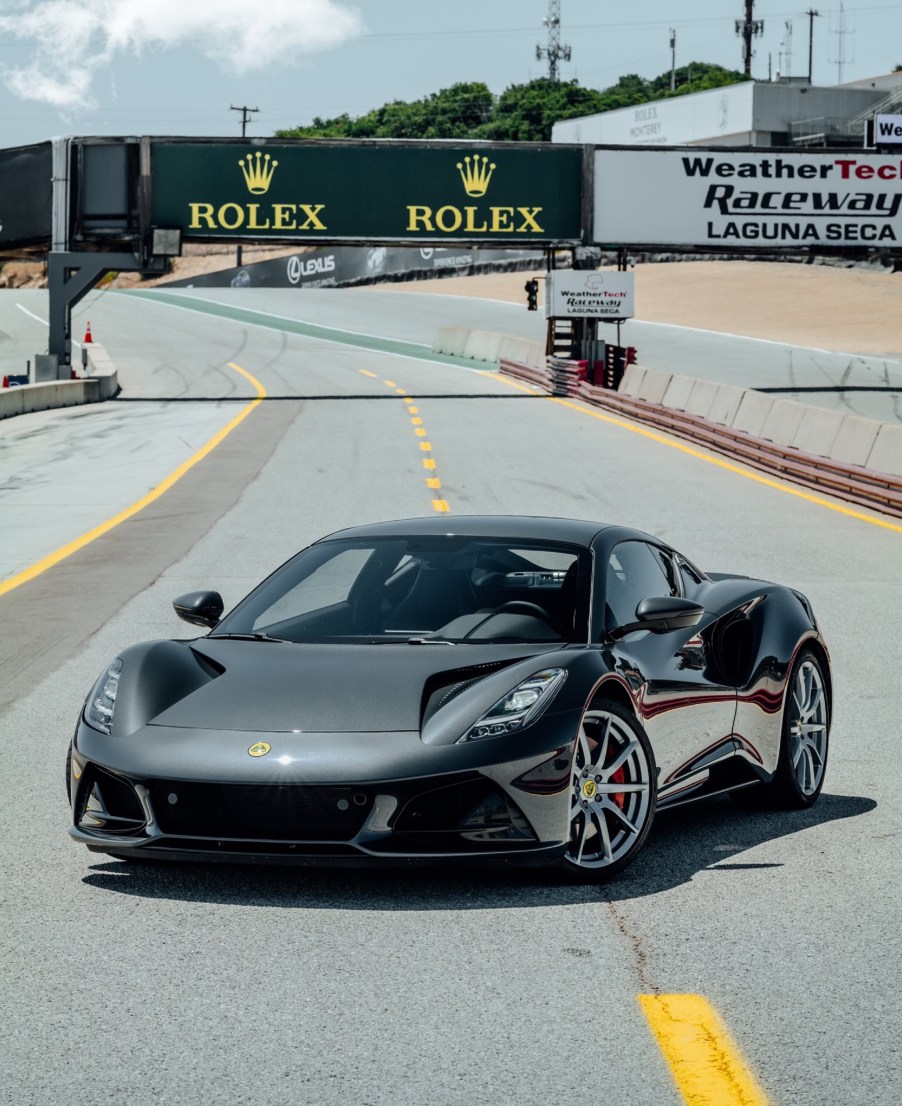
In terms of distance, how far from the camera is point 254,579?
15.3 metres

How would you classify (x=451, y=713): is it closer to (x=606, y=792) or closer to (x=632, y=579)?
(x=606, y=792)

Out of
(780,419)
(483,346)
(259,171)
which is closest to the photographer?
(780,419)

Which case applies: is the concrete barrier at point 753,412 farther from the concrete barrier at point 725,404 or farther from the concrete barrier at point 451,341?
the concrete barrier at point 451,341

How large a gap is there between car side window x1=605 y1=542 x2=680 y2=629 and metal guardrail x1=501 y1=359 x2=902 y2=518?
568 inches

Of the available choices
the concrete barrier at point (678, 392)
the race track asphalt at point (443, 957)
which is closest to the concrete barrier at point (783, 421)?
the concrete barrier at point (678, 392)

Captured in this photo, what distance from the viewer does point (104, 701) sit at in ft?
20.4

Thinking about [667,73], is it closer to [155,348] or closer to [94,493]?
[155,348]

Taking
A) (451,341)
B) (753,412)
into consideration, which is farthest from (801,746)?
(451,341)

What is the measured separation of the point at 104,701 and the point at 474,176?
43141 mm

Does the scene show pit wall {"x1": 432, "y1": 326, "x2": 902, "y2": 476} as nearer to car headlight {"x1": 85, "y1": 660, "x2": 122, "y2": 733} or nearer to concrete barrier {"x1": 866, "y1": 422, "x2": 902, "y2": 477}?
concrete barrier {"x1": 866, "y1": 422, "x2": 902, "y2": 477}

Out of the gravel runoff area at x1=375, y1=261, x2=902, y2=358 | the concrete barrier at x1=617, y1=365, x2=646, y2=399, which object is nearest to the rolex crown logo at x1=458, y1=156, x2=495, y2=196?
the concrete barrier at x1=617, y1=365, x2=646, y2=399

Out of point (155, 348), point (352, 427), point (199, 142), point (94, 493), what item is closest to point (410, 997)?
point (94, 493)

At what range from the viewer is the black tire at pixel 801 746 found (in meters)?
7.28

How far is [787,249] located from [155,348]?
86.7 ft
